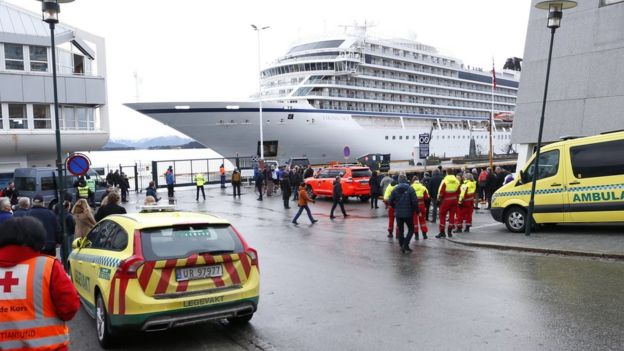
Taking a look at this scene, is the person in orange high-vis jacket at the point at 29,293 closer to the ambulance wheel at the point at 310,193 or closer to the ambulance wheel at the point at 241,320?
the ambulance wheel at the point at 241,320

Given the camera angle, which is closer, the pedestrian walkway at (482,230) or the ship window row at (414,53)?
the pedestrian walkway at (482,230)

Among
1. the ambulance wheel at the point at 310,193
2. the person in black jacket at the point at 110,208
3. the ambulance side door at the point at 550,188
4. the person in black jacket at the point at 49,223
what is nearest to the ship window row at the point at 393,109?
the ambulance wheel at the point at 310,193

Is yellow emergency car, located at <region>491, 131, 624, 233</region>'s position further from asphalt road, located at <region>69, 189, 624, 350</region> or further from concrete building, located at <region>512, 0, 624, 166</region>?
concrete building, located at <region>512, 0, 624, 166</region>

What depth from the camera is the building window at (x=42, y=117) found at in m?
26.3

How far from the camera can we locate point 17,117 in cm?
2573

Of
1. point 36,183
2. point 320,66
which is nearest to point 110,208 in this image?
point 36,183

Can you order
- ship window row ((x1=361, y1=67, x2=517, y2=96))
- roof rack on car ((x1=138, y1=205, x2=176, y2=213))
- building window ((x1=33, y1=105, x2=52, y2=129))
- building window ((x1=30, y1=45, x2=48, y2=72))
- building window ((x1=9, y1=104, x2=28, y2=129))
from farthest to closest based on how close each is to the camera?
ship window row ((x1=361, y1=67, x2=517, y2=96)), building window ((x1=33, y1=105, x2=52, y2=129)), building window ((x1=30, y1=45, x2=48, y2=72)), building window ((x1=9, y1=104, x2=28, y2=129)), roof rack on car ((x1=138, y1=205, x2=176, y2=213))

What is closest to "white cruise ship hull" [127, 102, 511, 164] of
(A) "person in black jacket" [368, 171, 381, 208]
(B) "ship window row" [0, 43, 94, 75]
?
(B) "ship window row" [0, 43, 94, 75]

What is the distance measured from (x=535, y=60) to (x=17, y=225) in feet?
55.8

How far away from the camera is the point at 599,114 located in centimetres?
1512

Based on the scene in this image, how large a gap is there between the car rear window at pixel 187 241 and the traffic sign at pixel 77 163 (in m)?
7.20

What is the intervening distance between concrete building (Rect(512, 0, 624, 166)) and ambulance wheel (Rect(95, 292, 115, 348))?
580 inches

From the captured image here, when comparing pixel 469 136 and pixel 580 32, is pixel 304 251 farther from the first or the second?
pixel 469 136

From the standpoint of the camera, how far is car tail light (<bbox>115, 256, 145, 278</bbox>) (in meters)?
5.03
